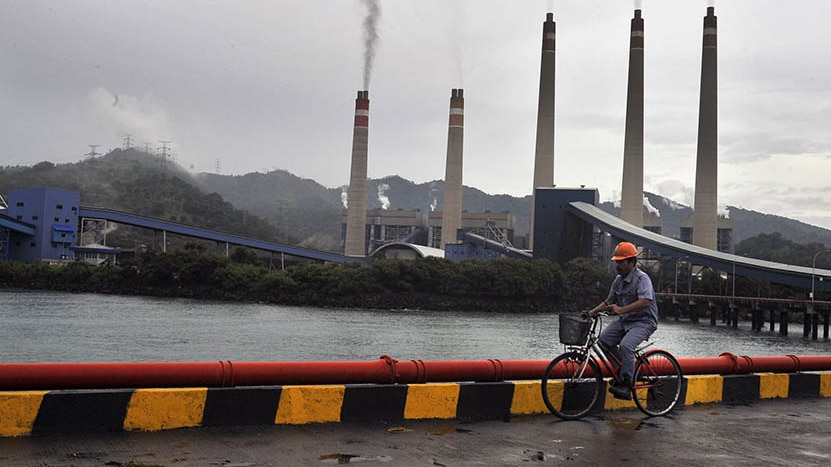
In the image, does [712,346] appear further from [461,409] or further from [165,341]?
[461,409]

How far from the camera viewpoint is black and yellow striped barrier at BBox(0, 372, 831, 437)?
5.78m

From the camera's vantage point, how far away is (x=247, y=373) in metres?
6.67

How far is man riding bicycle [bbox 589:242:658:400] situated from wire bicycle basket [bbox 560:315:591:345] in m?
0.22

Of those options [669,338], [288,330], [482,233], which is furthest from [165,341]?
[482,233]

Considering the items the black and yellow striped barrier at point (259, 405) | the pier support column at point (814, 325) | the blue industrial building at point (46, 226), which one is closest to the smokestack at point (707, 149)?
the pier support column at point (814, 325)

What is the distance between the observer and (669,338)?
174 feet

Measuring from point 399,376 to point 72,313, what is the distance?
44.6m

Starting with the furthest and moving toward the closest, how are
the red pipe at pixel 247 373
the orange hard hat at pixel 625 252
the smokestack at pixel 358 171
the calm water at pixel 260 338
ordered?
the smokestack at pixel 358 171 → the calm water at pixel 260 338 → the orange hard hat at pixel 625 252 → the red pipe at pixel 247 373

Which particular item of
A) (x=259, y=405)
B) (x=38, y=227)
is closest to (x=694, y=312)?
(x=38, y=227)

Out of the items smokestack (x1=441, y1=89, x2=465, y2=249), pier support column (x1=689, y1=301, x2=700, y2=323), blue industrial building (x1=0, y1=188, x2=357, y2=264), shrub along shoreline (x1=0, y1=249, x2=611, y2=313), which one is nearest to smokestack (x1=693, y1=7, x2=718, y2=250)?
pier support column (x1=689, y1=301, x2=700, y2=323)

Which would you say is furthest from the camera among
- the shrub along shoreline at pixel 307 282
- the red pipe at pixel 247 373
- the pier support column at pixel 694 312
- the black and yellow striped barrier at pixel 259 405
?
the pier support column at pixel 694 312

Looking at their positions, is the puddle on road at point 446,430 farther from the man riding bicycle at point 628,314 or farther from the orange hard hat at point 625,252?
the orange hard hat at point 625,252

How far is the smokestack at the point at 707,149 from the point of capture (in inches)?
3430

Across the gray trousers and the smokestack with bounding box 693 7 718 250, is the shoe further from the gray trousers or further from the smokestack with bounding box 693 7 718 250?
the smokestack with bounding box 693 7 718 250
